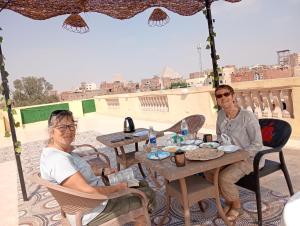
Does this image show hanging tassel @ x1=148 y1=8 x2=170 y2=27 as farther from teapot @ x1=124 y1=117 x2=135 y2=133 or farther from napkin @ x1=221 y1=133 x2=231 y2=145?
napkin @ x1=221 y1=133 x2=231 y2=145

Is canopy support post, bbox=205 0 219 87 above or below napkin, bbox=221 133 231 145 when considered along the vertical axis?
above

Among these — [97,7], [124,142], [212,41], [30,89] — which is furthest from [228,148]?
[30,89]

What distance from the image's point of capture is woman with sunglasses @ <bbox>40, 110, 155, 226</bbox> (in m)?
1.93

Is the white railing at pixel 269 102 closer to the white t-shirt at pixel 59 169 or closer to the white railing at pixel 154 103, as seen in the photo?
the white railing at pixel 154 103

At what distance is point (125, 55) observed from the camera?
168ft

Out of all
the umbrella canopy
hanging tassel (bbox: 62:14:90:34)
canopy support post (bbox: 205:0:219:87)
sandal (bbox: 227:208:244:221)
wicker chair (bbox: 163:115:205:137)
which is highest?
the umbrella canopy

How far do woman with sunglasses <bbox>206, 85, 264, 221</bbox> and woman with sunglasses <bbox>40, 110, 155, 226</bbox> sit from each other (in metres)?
0.87

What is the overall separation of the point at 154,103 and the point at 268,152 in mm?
7895

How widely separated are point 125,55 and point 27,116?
116ft

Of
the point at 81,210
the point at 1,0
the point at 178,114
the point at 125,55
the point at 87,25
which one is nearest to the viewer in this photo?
the point at 81,210

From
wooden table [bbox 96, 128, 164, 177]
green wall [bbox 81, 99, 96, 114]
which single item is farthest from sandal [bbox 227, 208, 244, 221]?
green wall [bbox 81, 99, 96, 114]

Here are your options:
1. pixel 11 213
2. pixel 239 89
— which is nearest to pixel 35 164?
pixel 11 213

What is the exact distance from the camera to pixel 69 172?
1912 millimetres

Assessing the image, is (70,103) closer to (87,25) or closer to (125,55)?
(87,25)
